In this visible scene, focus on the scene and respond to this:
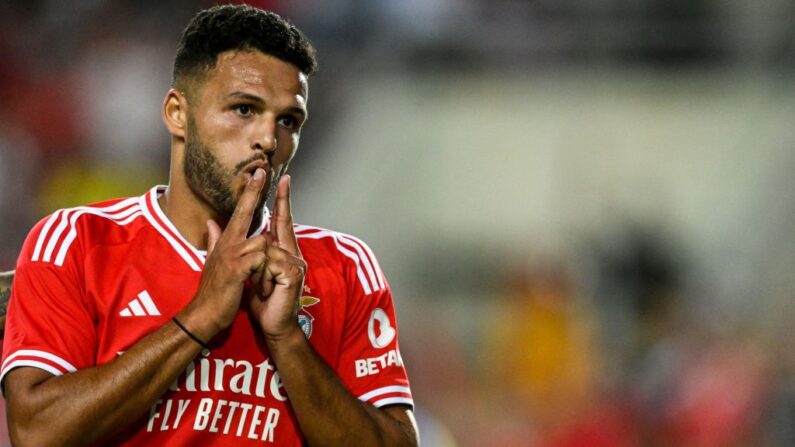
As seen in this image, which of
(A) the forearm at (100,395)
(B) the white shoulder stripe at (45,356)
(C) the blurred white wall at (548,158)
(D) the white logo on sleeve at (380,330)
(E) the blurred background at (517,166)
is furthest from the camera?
(C) the blurred white wall at (548,158)

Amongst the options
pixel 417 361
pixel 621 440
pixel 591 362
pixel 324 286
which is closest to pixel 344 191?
pixel 417 361

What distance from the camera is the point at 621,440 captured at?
23.4 feet

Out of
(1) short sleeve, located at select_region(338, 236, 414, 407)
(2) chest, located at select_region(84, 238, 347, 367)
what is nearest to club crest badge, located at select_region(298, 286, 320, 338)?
(2) chest, located at select_region(84, 238, 347, 367)

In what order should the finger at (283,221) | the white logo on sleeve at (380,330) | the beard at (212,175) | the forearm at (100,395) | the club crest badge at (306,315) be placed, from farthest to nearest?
the white logo on sleeve at (380,330) < the club crest badge at (306,315) < the beard at (212,175) < the finger at (283,221) < the forearm at (100,395)

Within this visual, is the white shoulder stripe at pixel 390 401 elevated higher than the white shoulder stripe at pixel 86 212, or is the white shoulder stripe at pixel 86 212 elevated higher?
the white shoulder stripe at pixel 86 212

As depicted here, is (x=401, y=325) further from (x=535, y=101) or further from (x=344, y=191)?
(x=535, y=101)

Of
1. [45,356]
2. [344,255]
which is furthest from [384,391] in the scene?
[45,356]

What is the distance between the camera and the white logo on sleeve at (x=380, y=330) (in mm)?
3057

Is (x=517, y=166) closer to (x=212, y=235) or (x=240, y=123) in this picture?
(x=240, y=123)

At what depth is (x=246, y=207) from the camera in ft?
8.70

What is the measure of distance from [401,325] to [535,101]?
2.41 meters

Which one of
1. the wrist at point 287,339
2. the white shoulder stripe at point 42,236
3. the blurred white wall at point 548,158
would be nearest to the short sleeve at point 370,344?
the wrist at point 287,339

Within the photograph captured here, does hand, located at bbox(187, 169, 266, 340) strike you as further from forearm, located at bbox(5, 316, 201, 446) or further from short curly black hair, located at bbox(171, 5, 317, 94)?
short curly black hair, located at bbox(171, 5, 317, 94)

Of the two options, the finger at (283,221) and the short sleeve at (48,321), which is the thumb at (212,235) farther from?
the short sleeve at (48,321)
